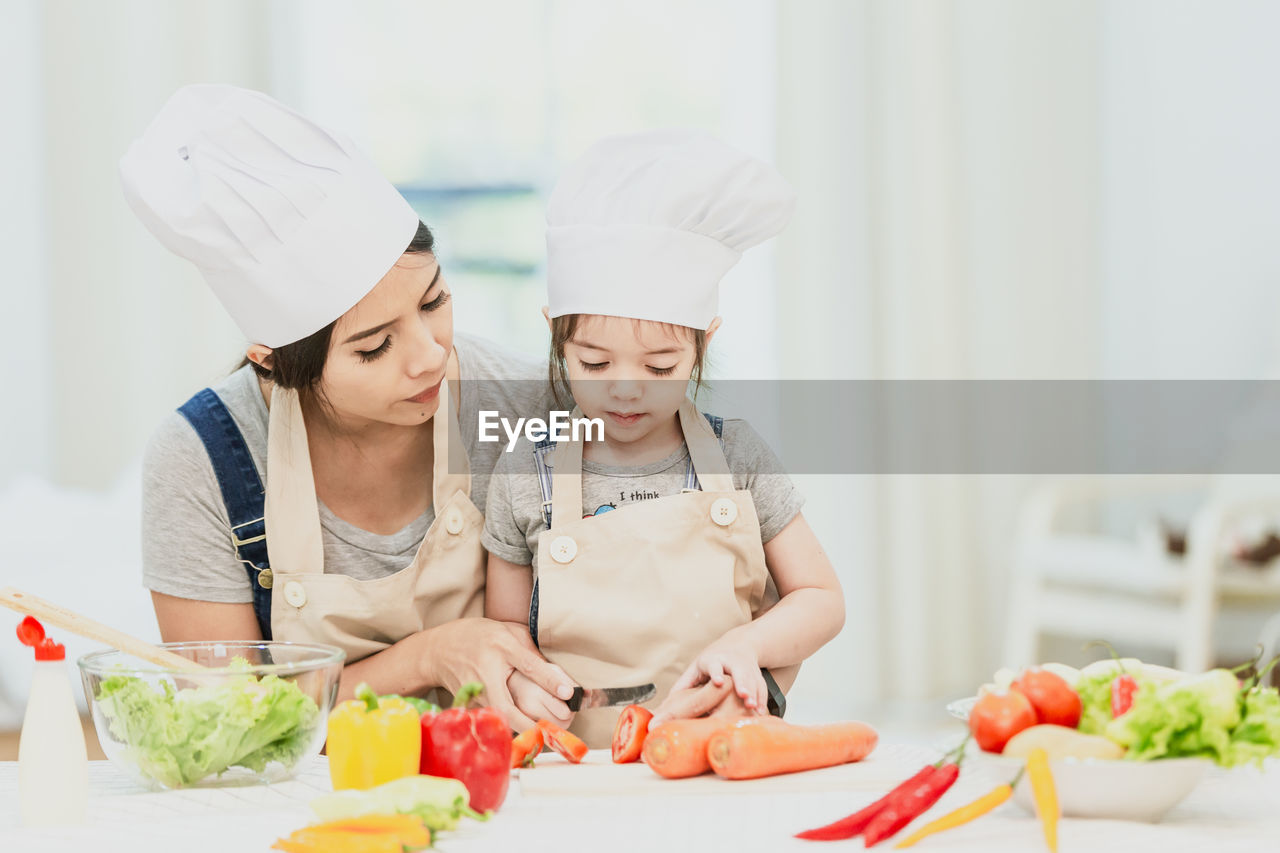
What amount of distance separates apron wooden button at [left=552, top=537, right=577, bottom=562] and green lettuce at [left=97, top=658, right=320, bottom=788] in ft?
1.41

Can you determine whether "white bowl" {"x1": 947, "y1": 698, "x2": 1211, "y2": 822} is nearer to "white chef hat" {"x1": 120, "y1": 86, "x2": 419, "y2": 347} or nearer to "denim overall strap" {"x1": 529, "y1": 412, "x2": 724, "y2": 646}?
"denim overall strap" {"x1": 529, "y1": 412, "x2": 724, "y2": 646}

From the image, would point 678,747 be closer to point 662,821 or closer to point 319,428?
point 662,821

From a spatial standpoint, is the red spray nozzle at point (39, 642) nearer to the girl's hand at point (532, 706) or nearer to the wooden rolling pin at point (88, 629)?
the wooden rolling pin at point (88, 629)

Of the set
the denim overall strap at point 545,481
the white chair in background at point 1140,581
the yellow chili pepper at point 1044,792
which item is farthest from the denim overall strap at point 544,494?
the white chair in background at point 1140,581

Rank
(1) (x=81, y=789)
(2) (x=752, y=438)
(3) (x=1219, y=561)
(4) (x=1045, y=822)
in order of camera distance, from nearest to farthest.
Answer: (4) (x=1045, y=822) < (1) (x=81, y=789) < (2) (x=752, y=438) < (3) (x=1219, y=561)

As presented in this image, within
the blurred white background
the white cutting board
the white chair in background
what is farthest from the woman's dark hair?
the white chair in background

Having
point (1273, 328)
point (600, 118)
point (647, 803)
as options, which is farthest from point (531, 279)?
point (647, 803)

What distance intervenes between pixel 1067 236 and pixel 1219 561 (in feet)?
3.59

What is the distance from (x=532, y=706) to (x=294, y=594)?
35 centimetres

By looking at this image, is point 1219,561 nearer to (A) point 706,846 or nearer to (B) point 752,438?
(B) point 752,438

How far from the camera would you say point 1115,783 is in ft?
3.45

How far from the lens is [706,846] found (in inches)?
41.0

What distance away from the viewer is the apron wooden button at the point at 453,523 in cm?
168

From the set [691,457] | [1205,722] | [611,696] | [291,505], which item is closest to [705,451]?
[691,457]
